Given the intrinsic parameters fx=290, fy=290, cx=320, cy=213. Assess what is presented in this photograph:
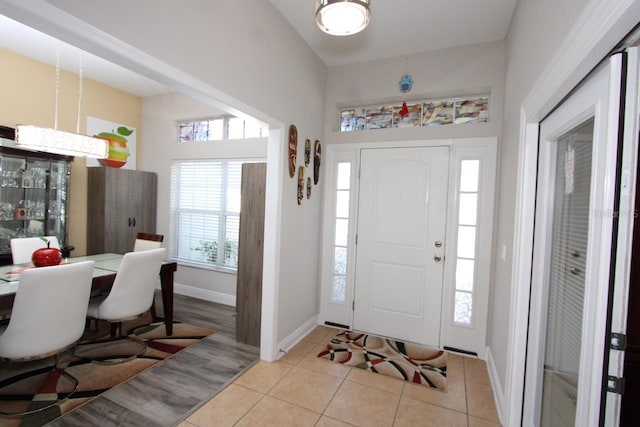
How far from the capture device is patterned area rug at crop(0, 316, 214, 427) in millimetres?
1922

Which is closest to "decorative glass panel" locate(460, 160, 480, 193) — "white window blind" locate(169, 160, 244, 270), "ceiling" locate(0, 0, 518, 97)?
"ceiling" locate(0, 0, 518, 97)

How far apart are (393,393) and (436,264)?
4.20 feet

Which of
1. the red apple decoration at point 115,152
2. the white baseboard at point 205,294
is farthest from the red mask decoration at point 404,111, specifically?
the red apple decoration at point 115,152

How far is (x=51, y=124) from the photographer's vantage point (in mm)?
3580

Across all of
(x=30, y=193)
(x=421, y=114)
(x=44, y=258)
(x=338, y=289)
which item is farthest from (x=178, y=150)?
(x=421, y=114)

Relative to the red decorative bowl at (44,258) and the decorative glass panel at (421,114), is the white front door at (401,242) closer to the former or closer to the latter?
the decorative glass panel at (421,114)

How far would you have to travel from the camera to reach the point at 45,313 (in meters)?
1.87

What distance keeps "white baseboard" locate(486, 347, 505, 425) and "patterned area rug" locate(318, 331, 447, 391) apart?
1.16 feet

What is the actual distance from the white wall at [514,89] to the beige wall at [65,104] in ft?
16.2

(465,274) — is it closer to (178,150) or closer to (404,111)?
(404,111)

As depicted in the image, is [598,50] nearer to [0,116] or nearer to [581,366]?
[581,366]

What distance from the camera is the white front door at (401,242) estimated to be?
2.94m

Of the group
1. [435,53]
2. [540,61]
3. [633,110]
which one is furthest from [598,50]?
[435,53]

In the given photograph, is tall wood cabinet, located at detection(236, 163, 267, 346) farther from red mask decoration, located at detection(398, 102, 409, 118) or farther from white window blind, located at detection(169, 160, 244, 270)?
red mask decoration, located at detection(398, 102, 409, 118)
